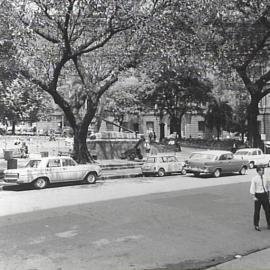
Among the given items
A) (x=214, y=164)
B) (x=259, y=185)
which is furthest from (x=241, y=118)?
(x=259, y=185)

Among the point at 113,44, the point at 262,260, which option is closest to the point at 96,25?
the point at 113,44

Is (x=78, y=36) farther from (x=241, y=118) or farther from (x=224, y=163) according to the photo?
(x=241, y=118)

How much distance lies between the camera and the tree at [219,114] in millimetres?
53312

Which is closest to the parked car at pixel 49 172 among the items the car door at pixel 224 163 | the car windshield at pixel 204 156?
the car windshield at pixel 204 156

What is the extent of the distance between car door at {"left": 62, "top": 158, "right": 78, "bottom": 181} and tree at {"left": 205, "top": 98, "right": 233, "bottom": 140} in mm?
35300

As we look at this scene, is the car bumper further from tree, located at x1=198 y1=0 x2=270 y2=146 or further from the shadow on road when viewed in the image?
tree, located at x1=198 y1=0 x2=270 y2=146

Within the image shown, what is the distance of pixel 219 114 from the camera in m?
53.4

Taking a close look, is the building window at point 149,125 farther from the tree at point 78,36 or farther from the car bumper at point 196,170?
the car bumper at point 196,170

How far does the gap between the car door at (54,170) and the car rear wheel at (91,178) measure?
1.45 m

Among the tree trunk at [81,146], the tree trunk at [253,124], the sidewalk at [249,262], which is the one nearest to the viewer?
the sidewalk at [249,262]

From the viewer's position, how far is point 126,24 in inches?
821

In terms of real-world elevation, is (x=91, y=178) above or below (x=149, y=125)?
below

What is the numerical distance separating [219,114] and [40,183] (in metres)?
37.9

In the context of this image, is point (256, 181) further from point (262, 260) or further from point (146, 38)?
point (146, 38)
